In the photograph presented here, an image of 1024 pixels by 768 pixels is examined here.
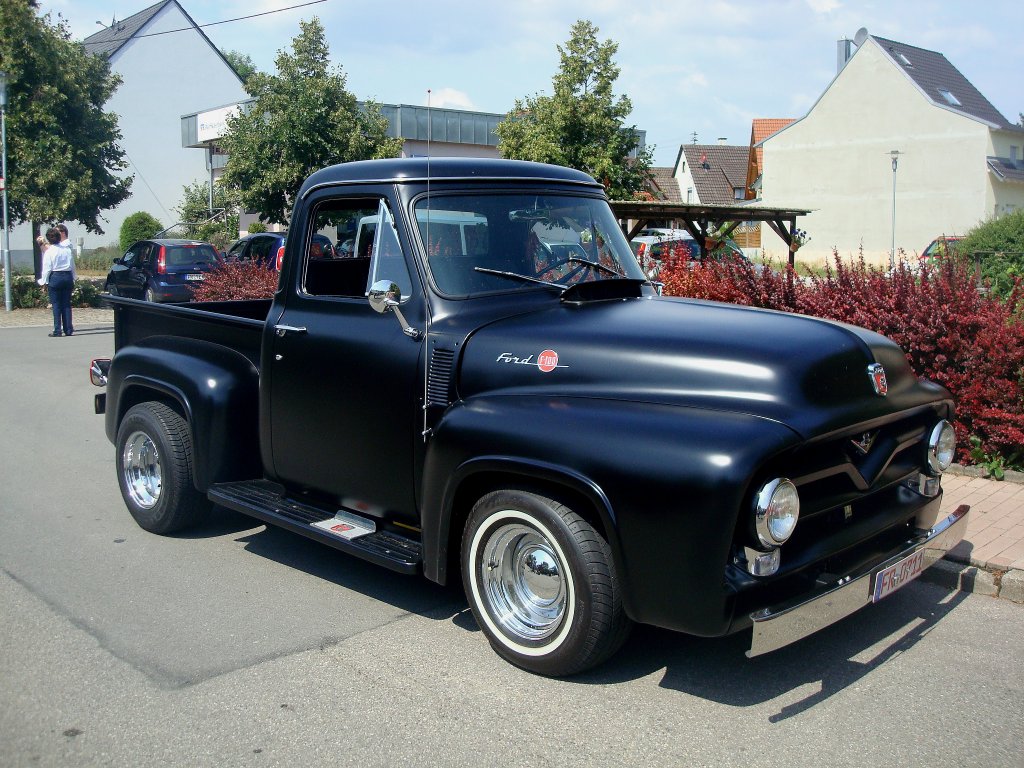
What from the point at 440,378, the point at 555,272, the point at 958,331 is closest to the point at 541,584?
the point at 440,378

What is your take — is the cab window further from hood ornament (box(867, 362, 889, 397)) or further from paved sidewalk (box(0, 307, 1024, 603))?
paved sidewalk (box(0, 307, 1024, 603))

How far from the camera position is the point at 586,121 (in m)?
18.6

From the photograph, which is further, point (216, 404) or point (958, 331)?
point (958, 331)

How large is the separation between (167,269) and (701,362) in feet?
58.2

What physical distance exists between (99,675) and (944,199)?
41073mm

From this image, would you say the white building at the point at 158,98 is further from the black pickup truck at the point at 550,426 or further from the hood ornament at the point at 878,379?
the hood ornament at the point at 878,379

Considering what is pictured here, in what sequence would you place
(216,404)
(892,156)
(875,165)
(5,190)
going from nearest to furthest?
(216,404), (5,190), (892,156), (875,165)

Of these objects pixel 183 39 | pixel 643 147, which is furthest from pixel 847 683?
pixel 183 39

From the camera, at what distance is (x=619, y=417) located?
12.0ft

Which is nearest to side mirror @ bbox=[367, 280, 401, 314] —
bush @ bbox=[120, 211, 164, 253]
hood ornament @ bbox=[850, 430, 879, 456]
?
hood ornament @ bbox=[850, 430, 879, 456]

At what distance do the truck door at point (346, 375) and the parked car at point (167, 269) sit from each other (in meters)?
15.0

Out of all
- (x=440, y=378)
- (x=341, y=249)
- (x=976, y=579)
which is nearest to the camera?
(x=440, y=378)

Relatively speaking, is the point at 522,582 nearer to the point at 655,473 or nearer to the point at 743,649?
the point at 655,473

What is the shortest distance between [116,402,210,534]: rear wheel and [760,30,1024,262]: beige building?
3447 cm
